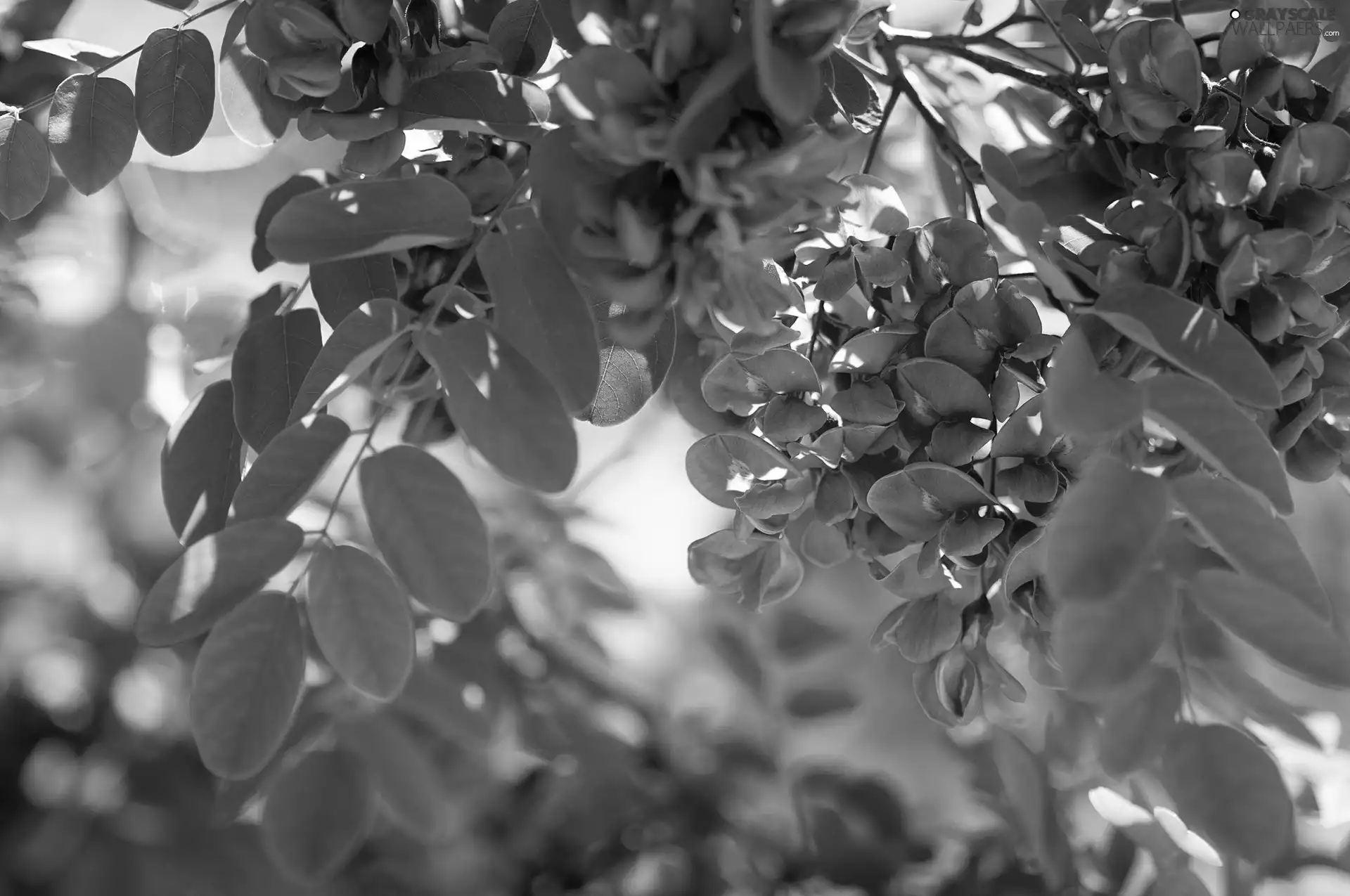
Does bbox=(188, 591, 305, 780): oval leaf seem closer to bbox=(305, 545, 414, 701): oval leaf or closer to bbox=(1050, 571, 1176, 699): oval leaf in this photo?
bbox=(305, 545, 414, 701): oval leaf

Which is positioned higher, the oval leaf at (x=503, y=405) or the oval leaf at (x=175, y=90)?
the oval leaf at (x=175, y=90)

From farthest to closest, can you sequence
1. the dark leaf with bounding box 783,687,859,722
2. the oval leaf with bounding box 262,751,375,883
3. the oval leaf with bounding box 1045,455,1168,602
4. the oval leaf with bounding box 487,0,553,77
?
1. the dark leaf with bounding box 783,687,859,722
2. the oval leaf with bounding box 262,751,375,883
3. the oval leaf with bounding box 487,0,553,77
4. the oval leaf with bounding box 1045,455,1168,602

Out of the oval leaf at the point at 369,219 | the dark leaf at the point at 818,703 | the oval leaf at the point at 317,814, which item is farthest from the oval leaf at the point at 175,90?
the dark leaf at the point at 818,703

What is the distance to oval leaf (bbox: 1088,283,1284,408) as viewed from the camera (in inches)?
11.7

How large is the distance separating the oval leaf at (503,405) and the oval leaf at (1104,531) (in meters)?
0.15

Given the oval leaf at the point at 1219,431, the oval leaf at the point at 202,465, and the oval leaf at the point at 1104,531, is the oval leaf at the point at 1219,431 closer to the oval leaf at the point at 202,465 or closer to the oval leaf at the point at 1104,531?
the oval leaf at the point at 1104,531

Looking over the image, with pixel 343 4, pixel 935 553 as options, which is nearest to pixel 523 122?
pixel 343 4

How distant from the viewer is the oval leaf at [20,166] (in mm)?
425

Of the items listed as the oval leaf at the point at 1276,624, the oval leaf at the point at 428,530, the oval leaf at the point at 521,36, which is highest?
the oval leaf at the point at 521,36

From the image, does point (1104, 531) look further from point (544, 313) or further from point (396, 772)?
point (396, 772)

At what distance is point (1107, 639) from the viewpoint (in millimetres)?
294

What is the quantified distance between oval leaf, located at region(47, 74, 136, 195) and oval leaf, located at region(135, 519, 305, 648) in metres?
0.17

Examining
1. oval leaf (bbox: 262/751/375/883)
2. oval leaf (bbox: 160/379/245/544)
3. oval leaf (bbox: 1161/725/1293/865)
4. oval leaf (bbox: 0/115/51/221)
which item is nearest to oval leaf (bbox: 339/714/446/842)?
oval leaf (bbox: 262/751/375/883)

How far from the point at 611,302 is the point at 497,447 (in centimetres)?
11
